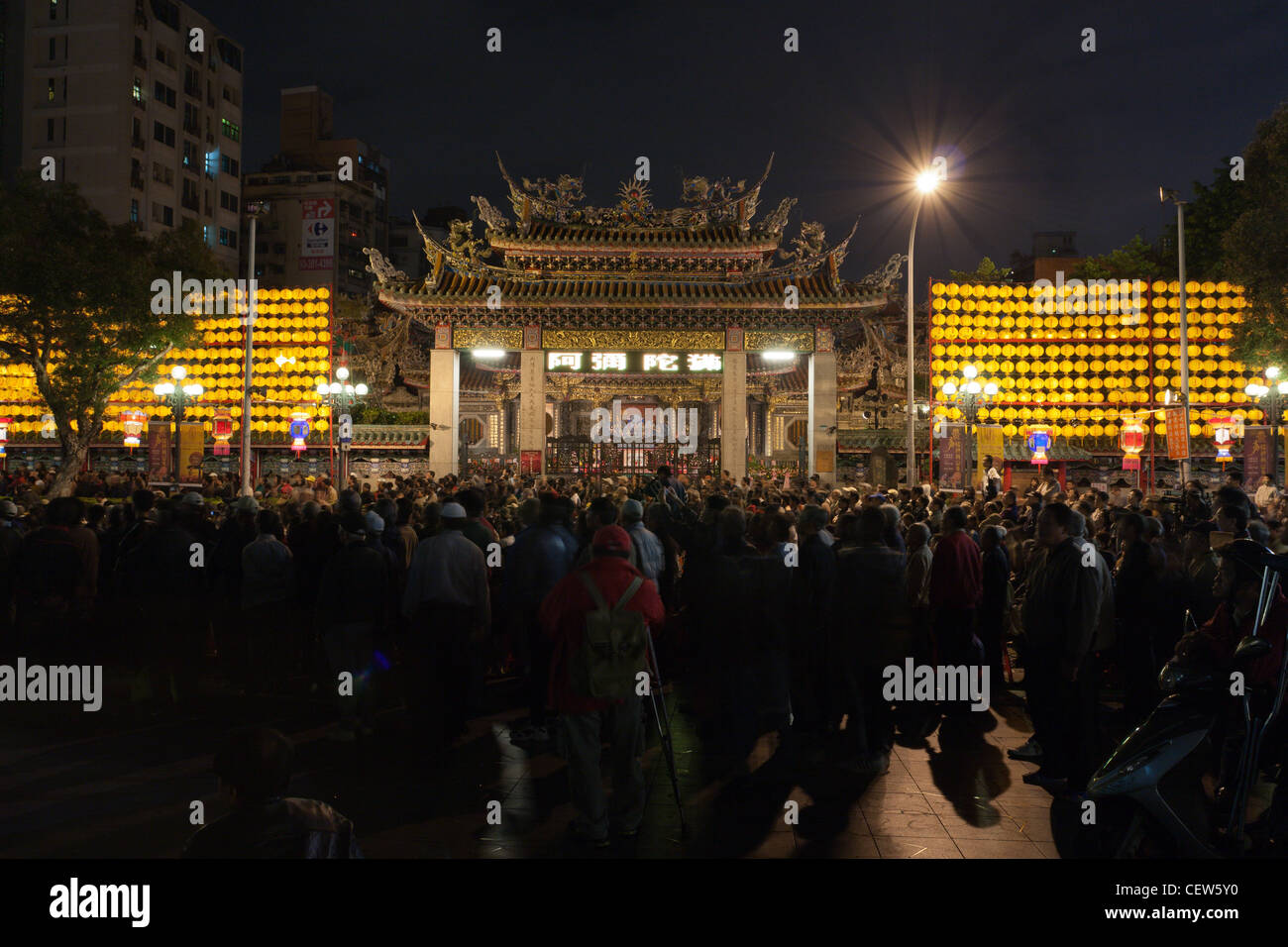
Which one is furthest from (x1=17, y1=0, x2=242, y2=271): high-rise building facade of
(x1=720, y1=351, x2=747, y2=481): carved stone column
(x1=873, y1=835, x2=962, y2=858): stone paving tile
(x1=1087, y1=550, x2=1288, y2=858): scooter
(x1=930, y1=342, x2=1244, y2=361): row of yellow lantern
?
(x1=1087, y1=550, x2=1288, y2=858): scooter

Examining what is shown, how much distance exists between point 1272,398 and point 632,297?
680 inches

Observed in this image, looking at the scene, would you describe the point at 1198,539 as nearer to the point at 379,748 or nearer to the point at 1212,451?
the point at 379,748

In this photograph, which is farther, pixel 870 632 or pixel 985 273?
pixel 985 273

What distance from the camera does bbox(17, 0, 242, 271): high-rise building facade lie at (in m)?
49.9

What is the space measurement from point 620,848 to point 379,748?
280cm

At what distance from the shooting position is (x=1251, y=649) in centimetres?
477

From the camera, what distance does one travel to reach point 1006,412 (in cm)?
2786

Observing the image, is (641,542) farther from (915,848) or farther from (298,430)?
(298,430)

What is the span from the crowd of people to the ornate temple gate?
18251 mm

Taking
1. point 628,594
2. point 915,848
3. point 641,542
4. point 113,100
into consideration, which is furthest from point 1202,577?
point 113,100

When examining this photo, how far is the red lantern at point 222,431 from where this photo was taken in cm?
2817

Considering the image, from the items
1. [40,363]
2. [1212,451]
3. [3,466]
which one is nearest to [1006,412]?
[1212,451]

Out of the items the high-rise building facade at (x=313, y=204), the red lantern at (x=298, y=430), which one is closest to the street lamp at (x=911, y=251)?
the red lantern at (x=298, y=430)

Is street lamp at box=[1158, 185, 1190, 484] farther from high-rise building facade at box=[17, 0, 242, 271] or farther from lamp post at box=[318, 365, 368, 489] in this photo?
high-rise building facade at box=[17, 0, 242, 271]
